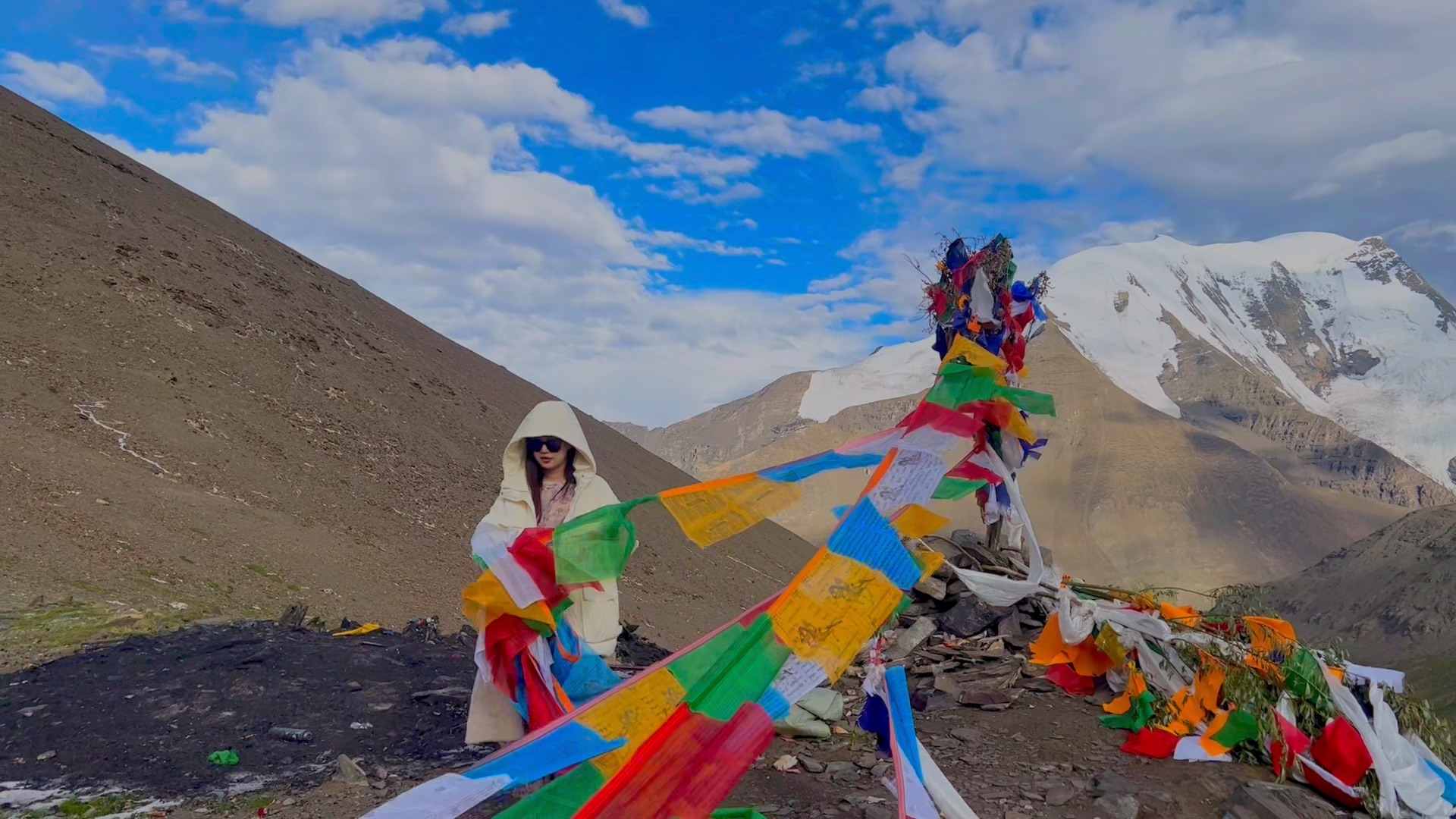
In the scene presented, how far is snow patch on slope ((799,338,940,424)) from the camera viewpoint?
10044cm

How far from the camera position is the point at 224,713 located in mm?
5469

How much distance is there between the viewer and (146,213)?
2533cm

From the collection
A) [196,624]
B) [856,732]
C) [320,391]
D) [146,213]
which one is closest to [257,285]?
[146,213]

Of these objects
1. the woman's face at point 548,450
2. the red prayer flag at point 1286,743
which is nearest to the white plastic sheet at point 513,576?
the woman's face at point 548,450

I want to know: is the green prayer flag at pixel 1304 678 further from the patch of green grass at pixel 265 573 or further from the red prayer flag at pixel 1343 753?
the patch of green grass at pixel 265 573

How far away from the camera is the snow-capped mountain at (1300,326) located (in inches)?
4429

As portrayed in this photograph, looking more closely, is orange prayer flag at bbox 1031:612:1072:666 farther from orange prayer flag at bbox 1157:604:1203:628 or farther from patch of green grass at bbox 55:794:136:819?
patch of green grass at bbox 55:794:136:819

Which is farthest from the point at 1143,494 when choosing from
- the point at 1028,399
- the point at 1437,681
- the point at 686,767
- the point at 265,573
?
the point at 686,767

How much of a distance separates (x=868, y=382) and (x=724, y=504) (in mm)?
102763

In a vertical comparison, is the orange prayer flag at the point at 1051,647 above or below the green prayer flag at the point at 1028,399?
below

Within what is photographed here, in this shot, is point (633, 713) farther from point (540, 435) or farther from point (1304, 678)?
point (1304, 678)

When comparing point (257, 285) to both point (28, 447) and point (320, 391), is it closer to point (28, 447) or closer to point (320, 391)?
point (320, 391)

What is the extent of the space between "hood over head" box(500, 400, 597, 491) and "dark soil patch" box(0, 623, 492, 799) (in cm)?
205

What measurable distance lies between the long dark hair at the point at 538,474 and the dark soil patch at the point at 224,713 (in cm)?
198
